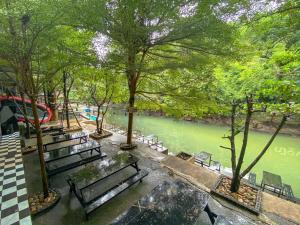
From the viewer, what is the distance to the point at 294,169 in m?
8.63

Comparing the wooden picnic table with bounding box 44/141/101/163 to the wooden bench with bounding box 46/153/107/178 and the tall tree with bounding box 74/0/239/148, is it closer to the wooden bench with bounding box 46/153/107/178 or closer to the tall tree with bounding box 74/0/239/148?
the wooden bench with bounding box 46/153/107/178

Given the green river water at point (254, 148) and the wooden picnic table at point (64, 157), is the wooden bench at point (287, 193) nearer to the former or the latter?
the green river water at point (254, 148)

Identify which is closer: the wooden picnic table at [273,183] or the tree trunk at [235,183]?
the tree trunk at [235,183]

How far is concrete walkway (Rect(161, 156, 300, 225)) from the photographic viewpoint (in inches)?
132

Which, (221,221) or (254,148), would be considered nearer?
(221,221)

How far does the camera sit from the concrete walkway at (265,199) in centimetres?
334

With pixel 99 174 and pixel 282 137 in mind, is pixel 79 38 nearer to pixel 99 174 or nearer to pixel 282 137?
pixel 99 174

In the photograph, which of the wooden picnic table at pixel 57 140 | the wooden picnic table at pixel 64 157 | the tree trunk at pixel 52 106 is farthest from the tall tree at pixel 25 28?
the tree trunk at pixel 52 106

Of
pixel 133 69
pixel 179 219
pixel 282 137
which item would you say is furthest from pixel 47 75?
pixel 282 137

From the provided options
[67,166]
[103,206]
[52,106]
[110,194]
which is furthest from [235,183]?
[52,106]

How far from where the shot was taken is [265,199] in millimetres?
3967

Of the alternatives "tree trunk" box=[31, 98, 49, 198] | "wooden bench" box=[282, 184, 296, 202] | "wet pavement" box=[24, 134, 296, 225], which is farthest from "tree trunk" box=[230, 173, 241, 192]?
"tree trunk" box=[31, 98, 49, 198]

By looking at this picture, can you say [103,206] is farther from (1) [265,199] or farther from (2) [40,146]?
(1) [265,199]

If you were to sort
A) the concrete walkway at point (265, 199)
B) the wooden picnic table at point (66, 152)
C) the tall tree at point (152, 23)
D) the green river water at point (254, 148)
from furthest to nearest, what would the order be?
the green river water at point (254, 148)
the wooden picnic table at point (66, 152)
the concrete walkway at point (265, 199)
the tall tree at point (152, 23)
